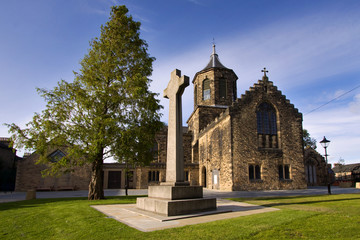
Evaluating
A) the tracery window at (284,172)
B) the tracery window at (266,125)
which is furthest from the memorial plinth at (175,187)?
the tracery window at (284,172)

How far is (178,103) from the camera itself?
32.3ft

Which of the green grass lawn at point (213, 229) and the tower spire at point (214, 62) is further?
the tower spire at point (214, 62)

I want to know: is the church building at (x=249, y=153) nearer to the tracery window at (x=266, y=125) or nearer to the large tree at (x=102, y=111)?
the tracery window at (x=266, y=125)

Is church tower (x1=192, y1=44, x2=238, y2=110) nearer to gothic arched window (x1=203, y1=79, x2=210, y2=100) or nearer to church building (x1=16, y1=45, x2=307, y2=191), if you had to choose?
gothic arched window (x1=203, y1=79, x2=210, y2=100)

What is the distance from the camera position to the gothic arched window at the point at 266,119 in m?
26.4

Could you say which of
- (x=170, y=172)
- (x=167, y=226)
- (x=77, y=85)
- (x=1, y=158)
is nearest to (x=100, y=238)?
(x=167, y=226)

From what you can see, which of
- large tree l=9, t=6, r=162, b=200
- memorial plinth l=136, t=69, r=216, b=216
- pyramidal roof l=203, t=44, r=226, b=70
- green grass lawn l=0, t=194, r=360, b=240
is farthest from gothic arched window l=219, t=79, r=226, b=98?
green grass lawn l=0, t=194, r=360, b=240

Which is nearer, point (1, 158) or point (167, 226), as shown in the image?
point (167, 226)

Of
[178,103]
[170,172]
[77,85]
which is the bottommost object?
[170,172]

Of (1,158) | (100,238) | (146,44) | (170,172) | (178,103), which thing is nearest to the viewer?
(100,238)

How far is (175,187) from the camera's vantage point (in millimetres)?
8312

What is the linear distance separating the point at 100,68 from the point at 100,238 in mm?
12801

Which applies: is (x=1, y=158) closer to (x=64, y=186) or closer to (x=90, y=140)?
(x=64, y=186)

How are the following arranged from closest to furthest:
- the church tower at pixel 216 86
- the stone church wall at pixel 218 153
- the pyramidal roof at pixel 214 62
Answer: the stone church wall at pixel 218 153 < the church tower at pixel 216 86 < the pyramidal roof at pixel 214 62
